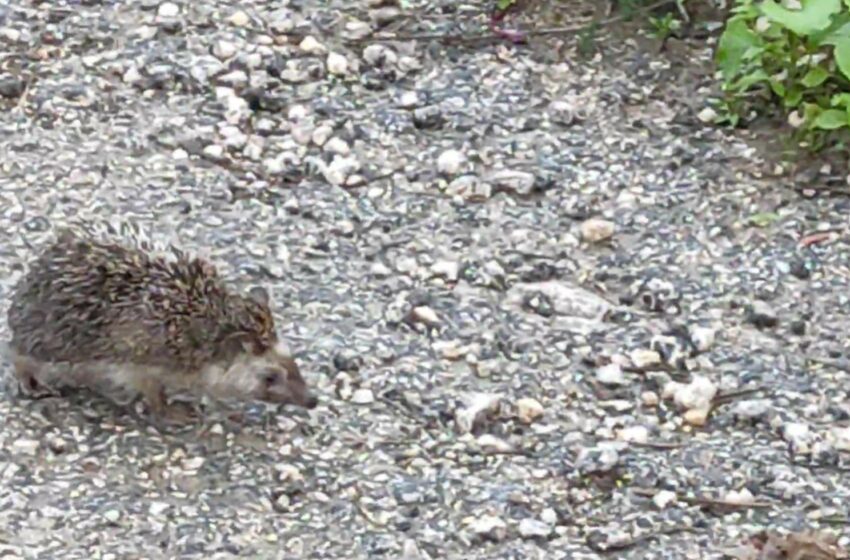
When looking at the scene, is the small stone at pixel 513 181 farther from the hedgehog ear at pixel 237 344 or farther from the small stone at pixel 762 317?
the hedgehog ear at pixel 237 344

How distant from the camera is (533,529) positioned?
4.77 metres

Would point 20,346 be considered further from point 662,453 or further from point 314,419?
point 662,453

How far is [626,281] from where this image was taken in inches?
222

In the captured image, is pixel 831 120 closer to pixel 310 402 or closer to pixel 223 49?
pixel 310 402

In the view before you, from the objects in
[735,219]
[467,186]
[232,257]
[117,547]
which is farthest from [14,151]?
[735,219]

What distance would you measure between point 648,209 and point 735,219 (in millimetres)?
266

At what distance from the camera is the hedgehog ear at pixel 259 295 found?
16.8 feet

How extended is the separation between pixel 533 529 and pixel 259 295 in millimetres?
990

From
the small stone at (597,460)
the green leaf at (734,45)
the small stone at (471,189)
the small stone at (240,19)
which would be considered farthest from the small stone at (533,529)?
the small stone at (240,19)

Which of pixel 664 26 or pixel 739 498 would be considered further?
pixel 664 26

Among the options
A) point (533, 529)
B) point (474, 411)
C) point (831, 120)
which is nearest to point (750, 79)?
point (831, 120)

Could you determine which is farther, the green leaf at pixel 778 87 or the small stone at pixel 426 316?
the green leaf at pixel 778 87

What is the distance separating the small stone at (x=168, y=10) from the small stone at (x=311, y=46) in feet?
1.62

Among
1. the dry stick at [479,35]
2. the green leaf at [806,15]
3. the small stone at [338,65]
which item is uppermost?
the green leaf at [806,15]
